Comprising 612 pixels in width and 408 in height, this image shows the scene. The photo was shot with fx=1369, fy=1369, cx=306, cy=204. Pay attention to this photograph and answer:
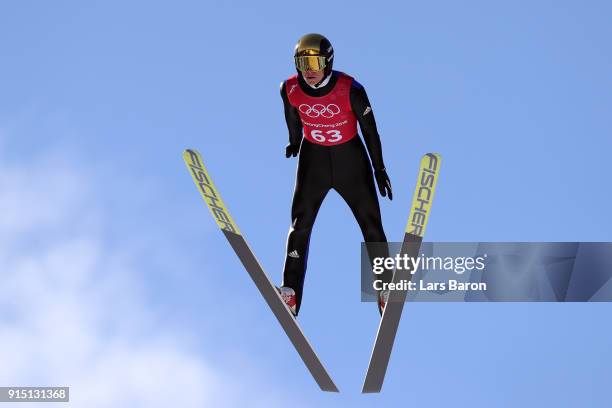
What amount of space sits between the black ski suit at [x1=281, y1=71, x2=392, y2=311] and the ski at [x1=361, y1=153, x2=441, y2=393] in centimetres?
55

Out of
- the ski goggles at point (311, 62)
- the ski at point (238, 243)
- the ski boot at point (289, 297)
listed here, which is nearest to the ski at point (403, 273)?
the ski at point (238, 243)

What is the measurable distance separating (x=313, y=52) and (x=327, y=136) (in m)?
1.23

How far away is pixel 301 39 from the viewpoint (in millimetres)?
16188

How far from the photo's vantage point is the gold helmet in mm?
16062

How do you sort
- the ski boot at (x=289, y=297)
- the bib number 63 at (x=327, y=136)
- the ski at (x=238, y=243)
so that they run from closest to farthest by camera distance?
the ski at (x=238, y=243) → the bib number 63 at (x=327, y=136) → the ski boot at (x=289, y=297)

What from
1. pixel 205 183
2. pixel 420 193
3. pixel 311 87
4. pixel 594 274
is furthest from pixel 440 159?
pixel 594 274

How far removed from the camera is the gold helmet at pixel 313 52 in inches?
632

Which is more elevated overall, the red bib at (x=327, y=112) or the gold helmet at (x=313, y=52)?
the gold helmet at (x=313, y=52)

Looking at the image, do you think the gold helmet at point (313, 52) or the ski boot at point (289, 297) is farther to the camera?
the ski boot at point (289, 297)

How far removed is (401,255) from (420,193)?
2.74ft

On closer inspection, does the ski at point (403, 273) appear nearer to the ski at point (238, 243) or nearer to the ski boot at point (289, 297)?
the ski at point (238, 243)

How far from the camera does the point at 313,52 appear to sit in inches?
632

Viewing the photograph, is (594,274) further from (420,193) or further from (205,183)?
(205,183)

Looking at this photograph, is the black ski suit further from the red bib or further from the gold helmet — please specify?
the gold helmet
